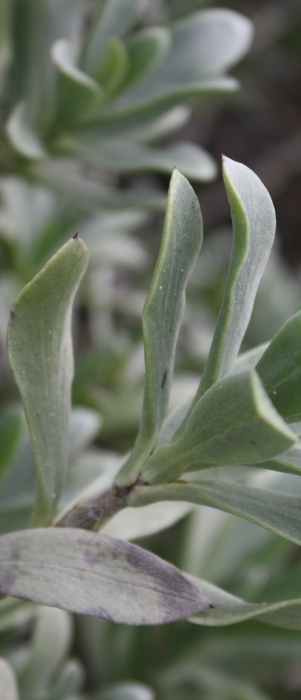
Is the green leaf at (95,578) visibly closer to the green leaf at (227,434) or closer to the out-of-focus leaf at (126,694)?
the green leaf at (227,434)

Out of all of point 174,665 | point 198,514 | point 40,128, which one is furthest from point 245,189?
point 174,665

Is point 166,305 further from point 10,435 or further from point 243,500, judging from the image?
point 10,435

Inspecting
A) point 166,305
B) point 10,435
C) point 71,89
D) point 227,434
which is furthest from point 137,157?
point 227,434

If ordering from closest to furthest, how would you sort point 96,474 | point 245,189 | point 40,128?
point 245,189, point 96,474, point 40,128

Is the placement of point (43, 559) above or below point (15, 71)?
Answer: below

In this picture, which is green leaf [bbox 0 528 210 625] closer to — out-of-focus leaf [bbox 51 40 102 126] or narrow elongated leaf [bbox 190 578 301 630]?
narrow elongated leaf [bbox 190 578 301 630]

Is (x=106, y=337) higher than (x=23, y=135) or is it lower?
lower

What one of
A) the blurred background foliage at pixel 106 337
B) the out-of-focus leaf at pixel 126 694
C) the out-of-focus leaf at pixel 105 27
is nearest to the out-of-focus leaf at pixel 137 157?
the blurred background foliage at pixel 106 337

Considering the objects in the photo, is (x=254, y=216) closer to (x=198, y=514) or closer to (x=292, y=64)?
(x=198, y=514)
